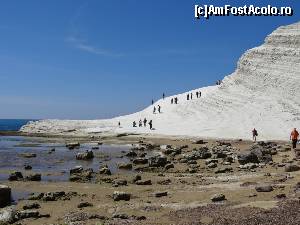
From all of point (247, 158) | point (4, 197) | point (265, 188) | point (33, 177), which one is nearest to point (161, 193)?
point (265, 188)

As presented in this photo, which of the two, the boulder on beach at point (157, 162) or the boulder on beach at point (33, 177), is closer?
the boulder on beach at point (33, 177)

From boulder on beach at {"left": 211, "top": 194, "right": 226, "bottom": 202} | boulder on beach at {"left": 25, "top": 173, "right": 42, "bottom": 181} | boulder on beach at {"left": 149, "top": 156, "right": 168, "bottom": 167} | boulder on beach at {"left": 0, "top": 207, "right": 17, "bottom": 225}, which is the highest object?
boulder on beach at {"left": 149, "top": 156, "right": 168, "bottom": 167}

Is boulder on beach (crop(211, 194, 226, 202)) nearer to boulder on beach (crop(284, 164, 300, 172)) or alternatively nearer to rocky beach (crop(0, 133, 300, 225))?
rocky beach (crop(0, 133, 300, 225))

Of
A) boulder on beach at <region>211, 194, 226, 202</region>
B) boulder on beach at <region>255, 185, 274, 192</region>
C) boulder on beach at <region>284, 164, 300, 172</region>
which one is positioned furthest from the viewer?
boulder on beach at <region>284, 164, 300, 172</region>

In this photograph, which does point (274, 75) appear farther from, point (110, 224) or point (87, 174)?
point (110, 224)

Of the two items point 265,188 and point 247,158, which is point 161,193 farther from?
point 247,158

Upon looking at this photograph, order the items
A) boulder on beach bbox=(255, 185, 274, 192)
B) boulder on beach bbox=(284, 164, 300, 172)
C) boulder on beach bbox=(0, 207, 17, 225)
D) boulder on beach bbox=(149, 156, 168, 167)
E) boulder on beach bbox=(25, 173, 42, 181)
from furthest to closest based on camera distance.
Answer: boulder on beach bbox=(149, 156, 168, 167)
boulder on beach bbox=(25, 173, 42, 181)
boulder on beach bbox=(284, 164, 300, 172)
boulder on beach bbox=(255, 185, 274, 192)
boulder on beach bbox=(0, 207, 17, 225)

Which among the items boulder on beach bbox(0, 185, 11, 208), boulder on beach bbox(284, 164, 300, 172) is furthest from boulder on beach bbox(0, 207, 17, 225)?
boulder on beach bbox(284, 164, 300, 172)

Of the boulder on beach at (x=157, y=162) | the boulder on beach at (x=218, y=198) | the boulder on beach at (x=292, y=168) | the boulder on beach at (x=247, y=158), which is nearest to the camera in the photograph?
the boulder on beach at (x=218, y=198)

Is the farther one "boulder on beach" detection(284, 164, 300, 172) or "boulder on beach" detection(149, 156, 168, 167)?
"boulder on beach" detection(149, 156, 168, 167)

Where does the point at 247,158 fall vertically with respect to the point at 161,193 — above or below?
above

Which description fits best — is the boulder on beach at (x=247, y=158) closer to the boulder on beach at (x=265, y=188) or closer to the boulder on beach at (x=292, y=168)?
the boulder on beach at (x=292, y=168)

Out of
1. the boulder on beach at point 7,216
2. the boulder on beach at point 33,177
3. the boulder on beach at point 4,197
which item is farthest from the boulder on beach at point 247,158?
the boulder on beach at point 7,216

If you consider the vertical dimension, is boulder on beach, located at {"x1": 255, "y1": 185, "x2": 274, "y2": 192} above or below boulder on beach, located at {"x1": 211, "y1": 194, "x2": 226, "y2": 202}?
above
